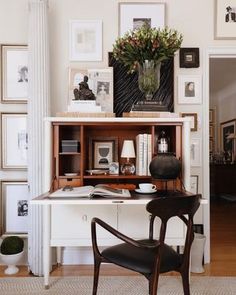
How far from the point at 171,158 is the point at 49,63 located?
1410mm

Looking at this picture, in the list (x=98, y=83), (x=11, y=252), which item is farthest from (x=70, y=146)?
(x=11, y=252)

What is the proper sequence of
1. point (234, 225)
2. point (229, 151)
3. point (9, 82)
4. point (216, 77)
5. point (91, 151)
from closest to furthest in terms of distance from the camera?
point (91, 151) < point (9, 82) < point (234, 225) < point (216, 77) < point (229, 151)

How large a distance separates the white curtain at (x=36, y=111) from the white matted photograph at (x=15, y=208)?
25 centimetres

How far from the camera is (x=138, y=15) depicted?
9.32 ft

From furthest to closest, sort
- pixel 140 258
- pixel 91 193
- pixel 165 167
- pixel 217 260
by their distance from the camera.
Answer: pixel 217 260 < pixel 165 167 < pixel 91 193 < pixel 140 258

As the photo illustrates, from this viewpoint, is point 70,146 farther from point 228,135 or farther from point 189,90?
point 228,135

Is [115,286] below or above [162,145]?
below

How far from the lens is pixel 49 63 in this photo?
2.74 meters

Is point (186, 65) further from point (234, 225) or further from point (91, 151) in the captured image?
point (234, 225)

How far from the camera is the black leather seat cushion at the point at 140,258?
1707mm

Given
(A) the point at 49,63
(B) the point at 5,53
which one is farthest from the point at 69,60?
(B) the point at 5,53

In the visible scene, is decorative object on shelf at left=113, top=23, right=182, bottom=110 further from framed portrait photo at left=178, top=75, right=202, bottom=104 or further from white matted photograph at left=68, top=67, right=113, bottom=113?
framed portrait photo at left=178, top=75, right=202, bottom=104

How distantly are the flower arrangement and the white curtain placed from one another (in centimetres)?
70

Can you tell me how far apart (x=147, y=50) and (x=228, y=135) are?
15.5ft
